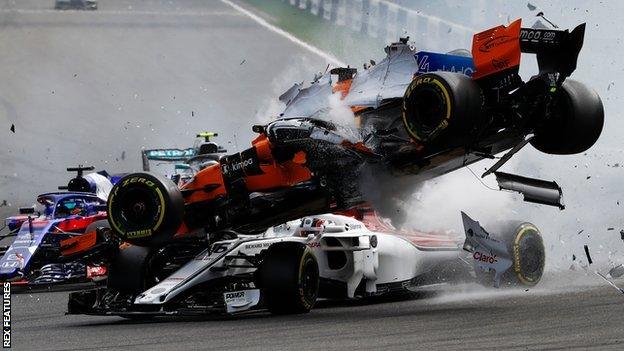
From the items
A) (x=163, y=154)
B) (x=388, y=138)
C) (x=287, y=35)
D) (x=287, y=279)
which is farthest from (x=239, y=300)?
(x=287, y=35)

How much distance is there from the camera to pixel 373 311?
17531 mm

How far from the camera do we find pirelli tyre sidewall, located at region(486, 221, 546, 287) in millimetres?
19625

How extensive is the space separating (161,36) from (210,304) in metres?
21.8

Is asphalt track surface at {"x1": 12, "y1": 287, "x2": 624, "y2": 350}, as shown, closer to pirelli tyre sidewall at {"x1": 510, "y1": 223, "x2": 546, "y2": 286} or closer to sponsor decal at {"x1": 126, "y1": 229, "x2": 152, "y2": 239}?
pirelli tyre sidewall at {"x1": 510, "y1": 223, "x2": 546, "y2": 286}

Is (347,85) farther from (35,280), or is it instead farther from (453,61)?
(35,280)

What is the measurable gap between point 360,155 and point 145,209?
268 centimetres

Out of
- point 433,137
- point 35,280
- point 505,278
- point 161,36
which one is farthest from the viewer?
point 161,36

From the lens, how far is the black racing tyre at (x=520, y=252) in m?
19.6

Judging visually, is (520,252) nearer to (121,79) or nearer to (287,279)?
(287,279)

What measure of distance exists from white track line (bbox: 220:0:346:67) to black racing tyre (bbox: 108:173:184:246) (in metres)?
12.5

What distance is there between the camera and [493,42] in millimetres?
15742

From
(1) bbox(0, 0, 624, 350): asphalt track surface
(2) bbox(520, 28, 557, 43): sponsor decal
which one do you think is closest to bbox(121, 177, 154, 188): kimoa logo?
(2) bbox(520, 28, 557, 43): sponsor decal

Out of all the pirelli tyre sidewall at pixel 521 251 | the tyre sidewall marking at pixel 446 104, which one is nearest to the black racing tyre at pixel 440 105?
the tyre sidewall marking at pixel 446 104

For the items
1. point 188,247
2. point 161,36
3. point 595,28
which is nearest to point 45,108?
point 161,36
